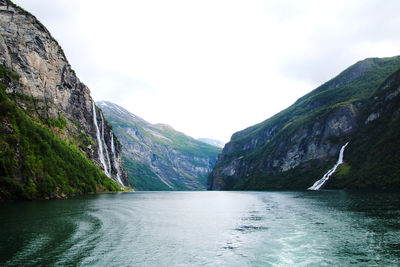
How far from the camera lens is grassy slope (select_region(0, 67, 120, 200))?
205 ft

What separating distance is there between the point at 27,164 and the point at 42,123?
55.4 metres

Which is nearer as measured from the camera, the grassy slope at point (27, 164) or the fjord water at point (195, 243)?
the fjord water at point (195, 243)

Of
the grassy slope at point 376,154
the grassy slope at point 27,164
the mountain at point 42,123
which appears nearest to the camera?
the grassy slope at point 27,164

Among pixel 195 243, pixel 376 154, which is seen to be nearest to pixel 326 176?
pixel 376 154

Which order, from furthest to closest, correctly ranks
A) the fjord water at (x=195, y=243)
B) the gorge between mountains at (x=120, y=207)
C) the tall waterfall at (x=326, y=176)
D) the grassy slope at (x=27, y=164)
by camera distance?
the tall waterfall at (x=326, y=176) → the grassy slope at (x=27, y=164) → the gorge between mountains at (x=120, y=207) → the fjord water at (x=195, y=243)

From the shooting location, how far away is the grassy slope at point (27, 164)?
62544mm

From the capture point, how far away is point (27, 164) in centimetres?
7081

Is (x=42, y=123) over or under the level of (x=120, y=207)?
over

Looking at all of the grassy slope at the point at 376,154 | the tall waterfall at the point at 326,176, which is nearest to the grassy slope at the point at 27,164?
the grassy slope at the point at 376,154

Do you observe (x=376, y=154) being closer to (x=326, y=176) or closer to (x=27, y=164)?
(x=326, y=176)

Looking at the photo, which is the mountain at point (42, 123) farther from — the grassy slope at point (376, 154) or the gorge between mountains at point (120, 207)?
the grassy slope at point (376, 154)

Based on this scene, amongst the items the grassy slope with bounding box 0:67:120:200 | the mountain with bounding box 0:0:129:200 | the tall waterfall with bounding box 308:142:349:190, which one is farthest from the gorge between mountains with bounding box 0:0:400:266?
the tall waterfall with bounding box 308:142:349:190

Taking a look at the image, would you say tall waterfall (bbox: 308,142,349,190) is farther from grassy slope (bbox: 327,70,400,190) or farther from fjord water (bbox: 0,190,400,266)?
fjord water (bbox: 0,190,400,266)

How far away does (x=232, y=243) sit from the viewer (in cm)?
2845
